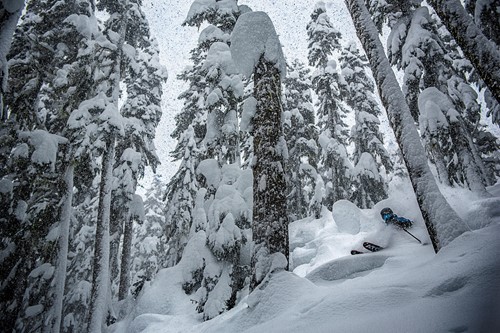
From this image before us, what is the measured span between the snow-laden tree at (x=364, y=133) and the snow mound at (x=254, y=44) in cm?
1672

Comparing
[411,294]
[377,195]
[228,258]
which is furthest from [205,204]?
[377,195]

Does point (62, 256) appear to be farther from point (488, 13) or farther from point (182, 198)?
point (488, 13)

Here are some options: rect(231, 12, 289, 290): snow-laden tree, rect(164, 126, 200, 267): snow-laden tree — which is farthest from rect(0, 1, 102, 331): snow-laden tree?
rect(164, 126, 200, 267): snow-laden tree

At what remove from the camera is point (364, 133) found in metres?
Answer: 23.0

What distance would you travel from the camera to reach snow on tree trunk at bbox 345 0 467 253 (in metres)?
4.99

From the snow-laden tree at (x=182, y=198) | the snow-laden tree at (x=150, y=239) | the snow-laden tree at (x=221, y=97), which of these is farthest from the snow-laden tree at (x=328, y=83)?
the snow-laden tree at (x=150, y=239)

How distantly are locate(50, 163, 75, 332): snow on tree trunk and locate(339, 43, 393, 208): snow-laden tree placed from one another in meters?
18.1

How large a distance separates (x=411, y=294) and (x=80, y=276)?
966 inches

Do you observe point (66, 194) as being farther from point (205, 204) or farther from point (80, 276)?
point (80, 276)

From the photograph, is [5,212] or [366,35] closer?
[366,35]

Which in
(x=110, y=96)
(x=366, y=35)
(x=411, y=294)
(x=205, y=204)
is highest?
(x=110, y=96)

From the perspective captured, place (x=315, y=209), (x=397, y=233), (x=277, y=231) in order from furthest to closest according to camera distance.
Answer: (x=315, y=209)
(x=397, y=233)
(x=277, y=231)

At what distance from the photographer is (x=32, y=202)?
11305 mm

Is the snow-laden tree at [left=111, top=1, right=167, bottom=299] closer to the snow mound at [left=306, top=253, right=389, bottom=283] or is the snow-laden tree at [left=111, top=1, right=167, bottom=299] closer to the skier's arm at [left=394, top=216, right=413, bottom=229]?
the snow mound at [left=306, top=253, right=389, bottom=283]
